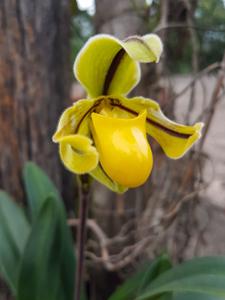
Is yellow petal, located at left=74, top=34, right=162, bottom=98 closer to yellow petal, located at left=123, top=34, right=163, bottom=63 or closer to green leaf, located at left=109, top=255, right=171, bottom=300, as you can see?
yellow petal, located at left=123, top=34, right=163, bottom=63

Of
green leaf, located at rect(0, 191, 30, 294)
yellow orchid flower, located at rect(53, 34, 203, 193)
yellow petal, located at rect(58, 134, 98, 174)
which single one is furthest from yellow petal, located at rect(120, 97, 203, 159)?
green leaf, located at rect(0, 191, 30, 294)

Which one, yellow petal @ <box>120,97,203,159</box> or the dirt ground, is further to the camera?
the dirt ground

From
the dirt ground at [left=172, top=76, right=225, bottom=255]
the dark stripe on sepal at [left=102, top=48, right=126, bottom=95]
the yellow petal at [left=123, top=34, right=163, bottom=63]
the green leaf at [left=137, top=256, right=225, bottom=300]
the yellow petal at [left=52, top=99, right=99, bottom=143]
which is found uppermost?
the yellow petal at [left=123, top=34, right=163, bottom=63]

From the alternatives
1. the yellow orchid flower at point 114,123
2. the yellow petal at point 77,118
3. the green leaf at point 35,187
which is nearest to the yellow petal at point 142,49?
the yellow orchid flower at point 114,123

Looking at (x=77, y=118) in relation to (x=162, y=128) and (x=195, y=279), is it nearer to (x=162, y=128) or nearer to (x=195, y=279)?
(x=162, y=128)

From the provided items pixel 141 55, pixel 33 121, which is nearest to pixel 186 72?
pixel 33 121
